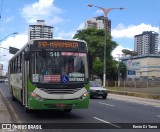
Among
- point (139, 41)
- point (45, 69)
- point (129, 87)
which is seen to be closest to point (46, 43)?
point (45, 69)

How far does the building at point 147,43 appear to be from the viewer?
500ft

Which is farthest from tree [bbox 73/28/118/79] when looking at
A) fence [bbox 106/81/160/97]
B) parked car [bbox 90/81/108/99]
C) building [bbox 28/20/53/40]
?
parked car [bbox 90/81/108/99]

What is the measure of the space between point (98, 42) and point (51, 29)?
16.3 meters

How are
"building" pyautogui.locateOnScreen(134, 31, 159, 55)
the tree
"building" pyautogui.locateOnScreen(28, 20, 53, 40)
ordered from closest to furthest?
1. "building" pyautogui.locateOnScreen(28, 20, 53, 40)
2. the tree
3. "building" pyautogui.locateOnScreen(134, 31, 159, 55)

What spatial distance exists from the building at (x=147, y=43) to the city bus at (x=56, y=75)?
447ft

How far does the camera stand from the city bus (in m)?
15.2

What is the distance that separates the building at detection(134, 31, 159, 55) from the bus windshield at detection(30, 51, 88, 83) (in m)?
136

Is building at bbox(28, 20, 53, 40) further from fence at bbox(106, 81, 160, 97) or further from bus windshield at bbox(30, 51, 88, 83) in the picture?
bus windshield at bbox(30, 51, 88, 83)

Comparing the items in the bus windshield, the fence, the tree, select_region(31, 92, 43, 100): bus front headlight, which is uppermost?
the tree

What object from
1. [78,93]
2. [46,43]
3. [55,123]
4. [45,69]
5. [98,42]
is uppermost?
[98,42]

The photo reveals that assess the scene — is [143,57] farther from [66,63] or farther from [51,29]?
[66,63]

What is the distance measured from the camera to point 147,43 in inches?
6275

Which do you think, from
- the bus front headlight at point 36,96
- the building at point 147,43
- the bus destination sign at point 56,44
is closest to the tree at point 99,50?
the bus destination sign at point 56,44

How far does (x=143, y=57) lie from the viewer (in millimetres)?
105812
